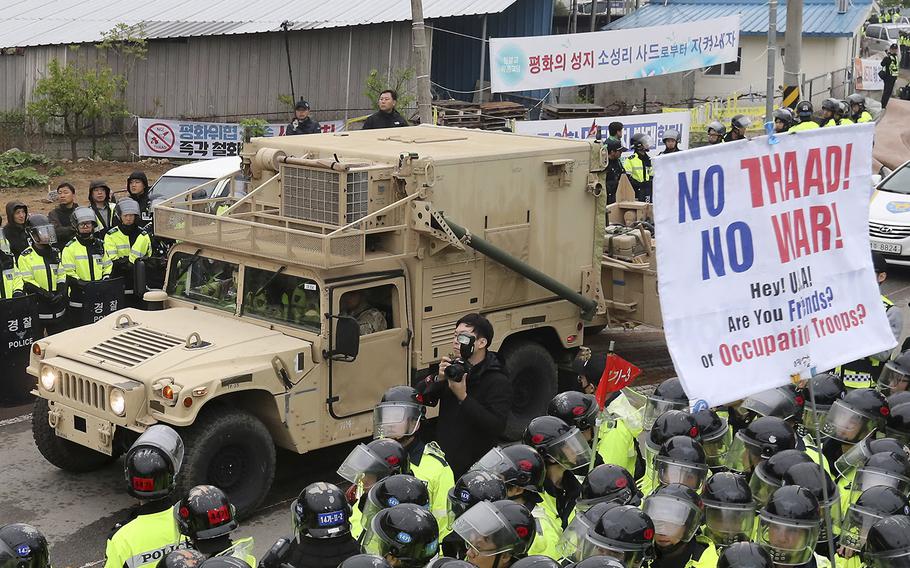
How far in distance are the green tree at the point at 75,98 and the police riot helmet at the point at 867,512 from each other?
19.3 m

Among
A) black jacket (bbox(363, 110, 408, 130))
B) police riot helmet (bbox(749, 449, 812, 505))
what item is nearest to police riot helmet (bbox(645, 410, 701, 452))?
police riot helmet (bbox(749, 449, 812, 505))

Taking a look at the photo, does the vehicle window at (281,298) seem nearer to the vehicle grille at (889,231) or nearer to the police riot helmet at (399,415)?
the police riot helmet at (399,415)

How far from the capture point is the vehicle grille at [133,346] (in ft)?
31.1

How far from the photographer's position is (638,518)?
5.66 metres

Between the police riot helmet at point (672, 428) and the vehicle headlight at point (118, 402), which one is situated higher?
the police riot helmet at point (672, 428)

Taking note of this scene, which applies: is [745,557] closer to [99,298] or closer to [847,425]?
[847,425]

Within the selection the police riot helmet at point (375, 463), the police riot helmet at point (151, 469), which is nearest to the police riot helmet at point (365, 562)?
the police riot helmet at point (151, 469)

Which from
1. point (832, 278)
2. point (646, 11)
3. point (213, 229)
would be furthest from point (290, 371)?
point (646, 11)

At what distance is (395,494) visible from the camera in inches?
240

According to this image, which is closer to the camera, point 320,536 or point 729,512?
point 320,536

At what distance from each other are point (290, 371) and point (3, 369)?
3.84 meters

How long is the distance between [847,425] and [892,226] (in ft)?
32.1

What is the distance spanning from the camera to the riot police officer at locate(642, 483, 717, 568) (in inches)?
234

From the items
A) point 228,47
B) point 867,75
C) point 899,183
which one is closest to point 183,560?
point 899,183
